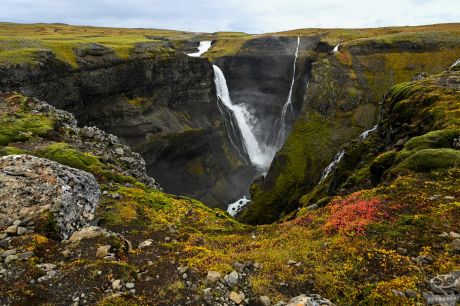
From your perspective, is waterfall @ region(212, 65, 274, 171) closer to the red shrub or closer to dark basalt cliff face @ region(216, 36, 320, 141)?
dark basalt cliff face @ region(216, 36, 320, 141)

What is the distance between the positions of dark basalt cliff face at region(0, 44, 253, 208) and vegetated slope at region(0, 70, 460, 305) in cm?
5160

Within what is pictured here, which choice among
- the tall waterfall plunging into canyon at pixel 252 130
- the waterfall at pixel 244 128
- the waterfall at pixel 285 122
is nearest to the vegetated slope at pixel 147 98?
the tall waterfall plunging into canyon at pixel 252 130

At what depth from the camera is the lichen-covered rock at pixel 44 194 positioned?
18062mm

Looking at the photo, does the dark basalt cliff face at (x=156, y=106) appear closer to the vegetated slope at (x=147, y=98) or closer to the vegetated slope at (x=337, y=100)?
the vegetated slope at (x=147, y=98)

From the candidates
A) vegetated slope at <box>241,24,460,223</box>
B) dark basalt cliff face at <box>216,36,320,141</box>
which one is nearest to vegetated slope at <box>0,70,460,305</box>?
vegetated slope at <box>241,24,460,223</box>

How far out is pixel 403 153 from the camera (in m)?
26.7

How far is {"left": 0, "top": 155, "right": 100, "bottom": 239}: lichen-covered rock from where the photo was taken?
18062 millimetres

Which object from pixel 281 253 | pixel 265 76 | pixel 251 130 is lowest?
pixel 251 130

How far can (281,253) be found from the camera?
53.8ft

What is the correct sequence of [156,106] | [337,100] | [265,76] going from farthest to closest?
[265,76] < [337,100] < [156,106]

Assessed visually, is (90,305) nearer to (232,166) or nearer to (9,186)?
(9,186)

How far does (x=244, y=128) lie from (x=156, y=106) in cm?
2860

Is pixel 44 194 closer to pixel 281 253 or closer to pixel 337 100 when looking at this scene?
pixel 281 253

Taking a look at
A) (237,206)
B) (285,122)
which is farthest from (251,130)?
(237,206)
